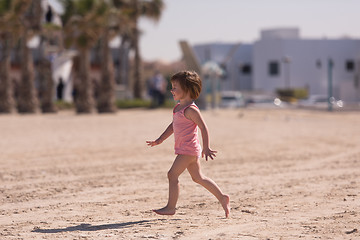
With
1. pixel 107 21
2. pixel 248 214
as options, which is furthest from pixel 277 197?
pixel 107 21

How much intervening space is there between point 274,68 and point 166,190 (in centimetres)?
5142

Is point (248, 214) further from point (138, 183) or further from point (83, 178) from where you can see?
point (83, 178)

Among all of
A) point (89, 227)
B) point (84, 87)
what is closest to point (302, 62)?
point (84, 87)

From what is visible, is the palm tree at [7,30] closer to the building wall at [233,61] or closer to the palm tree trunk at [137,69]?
the palm tree trunk at [137,69]

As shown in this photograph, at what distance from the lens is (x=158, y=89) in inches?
1222

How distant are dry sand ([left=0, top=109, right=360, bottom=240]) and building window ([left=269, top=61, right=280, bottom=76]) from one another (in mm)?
42954

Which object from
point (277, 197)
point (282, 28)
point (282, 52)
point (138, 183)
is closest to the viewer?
point (277, 197)

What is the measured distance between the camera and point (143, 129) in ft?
64.6

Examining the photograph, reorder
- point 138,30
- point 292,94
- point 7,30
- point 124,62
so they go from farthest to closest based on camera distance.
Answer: point 124,62 < point 292,94 < point 138,30 < point 7,30

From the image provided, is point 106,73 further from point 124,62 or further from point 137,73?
point 124,62

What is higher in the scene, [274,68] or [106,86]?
[274,68]

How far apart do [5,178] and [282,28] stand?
2153 inches

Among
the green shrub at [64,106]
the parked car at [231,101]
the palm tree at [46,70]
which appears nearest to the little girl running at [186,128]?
the palm tree at [46,70]

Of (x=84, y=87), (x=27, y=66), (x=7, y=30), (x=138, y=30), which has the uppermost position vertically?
(x=138, y=30)
